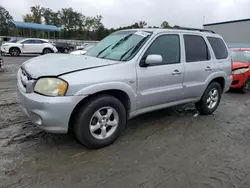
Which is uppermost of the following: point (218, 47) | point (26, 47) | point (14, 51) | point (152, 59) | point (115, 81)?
point (218, 47)

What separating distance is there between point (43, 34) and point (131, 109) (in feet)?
151

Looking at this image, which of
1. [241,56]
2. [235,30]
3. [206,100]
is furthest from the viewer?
[235,30]

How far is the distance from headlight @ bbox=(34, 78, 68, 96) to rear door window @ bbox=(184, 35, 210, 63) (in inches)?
97.0

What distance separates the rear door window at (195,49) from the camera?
4457mm

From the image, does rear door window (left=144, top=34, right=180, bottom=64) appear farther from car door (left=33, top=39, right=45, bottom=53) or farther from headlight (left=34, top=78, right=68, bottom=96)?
car door (left=33, top=39, right=45, bottom=53)

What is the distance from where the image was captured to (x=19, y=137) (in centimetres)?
369

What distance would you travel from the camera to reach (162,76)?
12.8 ft

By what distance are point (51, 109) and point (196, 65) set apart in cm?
288

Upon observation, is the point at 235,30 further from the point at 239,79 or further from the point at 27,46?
the point at 27,46

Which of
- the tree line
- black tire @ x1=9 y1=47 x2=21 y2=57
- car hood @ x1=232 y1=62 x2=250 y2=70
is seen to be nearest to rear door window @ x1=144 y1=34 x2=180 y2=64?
car hood @ x1=232 y1=62 x2=250 y2=70

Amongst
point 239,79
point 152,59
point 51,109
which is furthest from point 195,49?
point 239,79

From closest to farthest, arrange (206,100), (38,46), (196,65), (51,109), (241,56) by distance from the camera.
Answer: (51,109)
(196,65)
(206,100)
(241,56)
(38,46)

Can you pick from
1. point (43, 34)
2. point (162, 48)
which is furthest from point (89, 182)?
point (43, 34)

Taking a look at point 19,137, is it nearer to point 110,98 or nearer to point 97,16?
point 110,98
